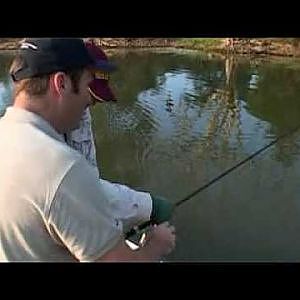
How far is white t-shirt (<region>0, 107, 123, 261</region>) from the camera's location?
41.4 inches

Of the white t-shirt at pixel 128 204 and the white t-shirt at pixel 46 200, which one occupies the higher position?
the white t-shirt at pixel 46 200

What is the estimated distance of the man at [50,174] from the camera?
41.5 inches

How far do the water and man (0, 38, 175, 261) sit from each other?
8.27ft

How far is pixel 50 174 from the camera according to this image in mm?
1049

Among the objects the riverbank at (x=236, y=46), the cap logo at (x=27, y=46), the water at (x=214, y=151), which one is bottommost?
the water at (x=214, y=151)

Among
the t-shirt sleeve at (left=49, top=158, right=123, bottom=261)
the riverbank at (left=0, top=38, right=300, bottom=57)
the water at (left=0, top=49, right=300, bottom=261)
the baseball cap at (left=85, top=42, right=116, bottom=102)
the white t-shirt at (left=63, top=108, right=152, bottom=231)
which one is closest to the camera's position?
the t-shirt sleeve at (left=49, top=158, right=123, bottom=261)

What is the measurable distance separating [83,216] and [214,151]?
4.97 m

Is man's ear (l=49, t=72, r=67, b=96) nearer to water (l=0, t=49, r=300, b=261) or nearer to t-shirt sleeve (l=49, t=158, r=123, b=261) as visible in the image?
t-shirt sleeve (l=49, t=158, r=123, b=261)

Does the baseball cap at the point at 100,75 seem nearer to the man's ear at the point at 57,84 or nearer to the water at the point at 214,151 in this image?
the man's ear at the point at 57,84

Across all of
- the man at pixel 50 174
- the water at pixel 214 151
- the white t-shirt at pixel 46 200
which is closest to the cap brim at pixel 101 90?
the man at pixel 50 174

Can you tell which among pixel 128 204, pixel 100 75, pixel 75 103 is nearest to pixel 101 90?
pixel 100 75

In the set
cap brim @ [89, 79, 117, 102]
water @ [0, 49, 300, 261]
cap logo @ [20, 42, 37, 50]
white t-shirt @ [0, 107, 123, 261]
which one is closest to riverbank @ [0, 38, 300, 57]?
water @ [0, 49, 300, 261]

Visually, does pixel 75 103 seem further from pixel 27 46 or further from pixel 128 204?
pixel 128 204
